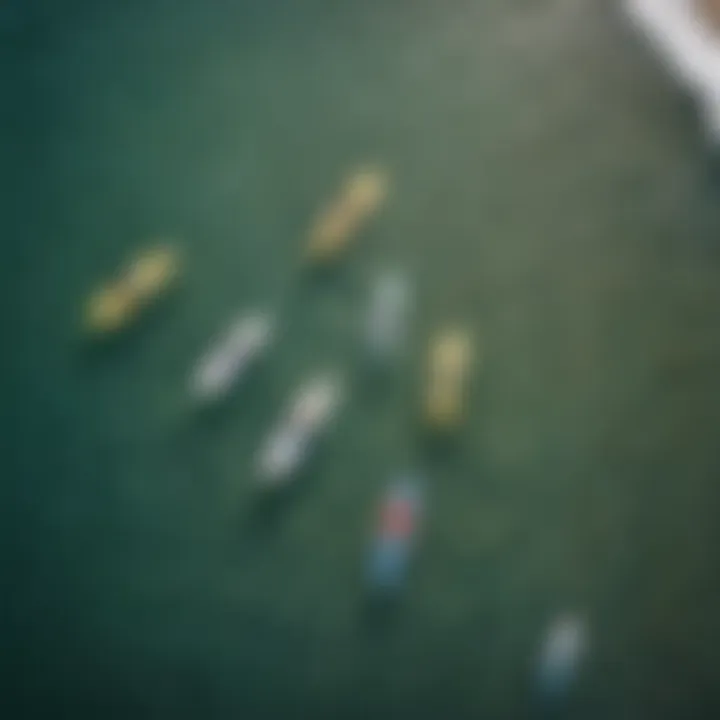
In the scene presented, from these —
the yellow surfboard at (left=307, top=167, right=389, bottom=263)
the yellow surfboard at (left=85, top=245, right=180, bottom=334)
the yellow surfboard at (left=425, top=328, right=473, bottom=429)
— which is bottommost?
the yellow surfboard at (left=425, top=328, right=473, bottom=429)

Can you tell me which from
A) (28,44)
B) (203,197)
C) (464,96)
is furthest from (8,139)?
(464,96)

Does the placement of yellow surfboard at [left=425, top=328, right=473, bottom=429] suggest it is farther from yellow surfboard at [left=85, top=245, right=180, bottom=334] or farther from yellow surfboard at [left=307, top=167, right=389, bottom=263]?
yellow surfboard at [left=85, top=245, right=180, bottom=334]

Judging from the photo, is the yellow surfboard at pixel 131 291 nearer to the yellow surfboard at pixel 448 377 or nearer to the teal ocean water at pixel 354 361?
the teal ocean water at pixel 354 361

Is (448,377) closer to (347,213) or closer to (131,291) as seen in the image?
(347,213)

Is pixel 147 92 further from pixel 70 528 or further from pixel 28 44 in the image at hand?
pixel 70 528

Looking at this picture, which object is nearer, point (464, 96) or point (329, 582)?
point (329, 582)

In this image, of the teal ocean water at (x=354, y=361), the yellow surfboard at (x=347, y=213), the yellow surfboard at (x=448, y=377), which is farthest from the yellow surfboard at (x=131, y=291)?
the yellow surfboard at (x=448, y=377)

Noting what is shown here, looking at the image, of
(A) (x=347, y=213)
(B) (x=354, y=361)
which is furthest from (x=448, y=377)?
(A) (x=347, y=213)

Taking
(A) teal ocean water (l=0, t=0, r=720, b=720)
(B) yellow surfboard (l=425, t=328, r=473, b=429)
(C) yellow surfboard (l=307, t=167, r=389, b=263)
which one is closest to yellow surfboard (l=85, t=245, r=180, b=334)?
(A) teal ocean water (l=0, t=0, r=720, b=720)
